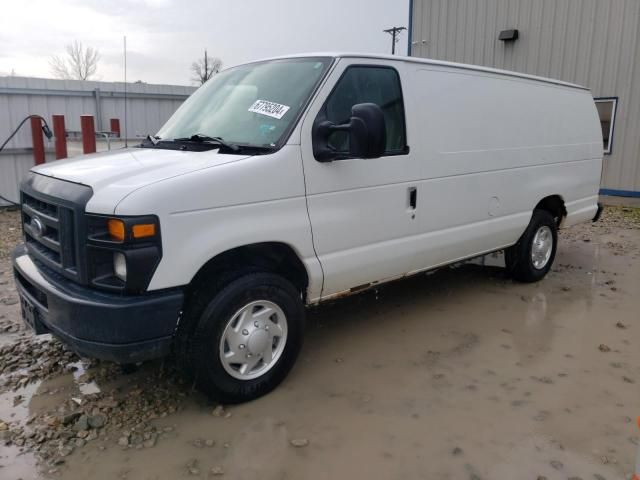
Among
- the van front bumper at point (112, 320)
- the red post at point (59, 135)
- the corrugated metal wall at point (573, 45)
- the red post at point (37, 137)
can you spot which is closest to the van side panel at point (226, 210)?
the van front bumper at point (112, 320)

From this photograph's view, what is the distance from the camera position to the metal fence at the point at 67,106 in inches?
391

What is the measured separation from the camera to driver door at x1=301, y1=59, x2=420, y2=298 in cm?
364

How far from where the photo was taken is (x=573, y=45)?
474 inches

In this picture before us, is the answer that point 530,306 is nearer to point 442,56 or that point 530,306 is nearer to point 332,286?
point 332,286

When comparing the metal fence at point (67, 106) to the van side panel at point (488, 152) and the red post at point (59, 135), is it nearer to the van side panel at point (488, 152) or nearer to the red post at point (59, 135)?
the red post at point (59, 135)

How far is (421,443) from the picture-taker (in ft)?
10.2

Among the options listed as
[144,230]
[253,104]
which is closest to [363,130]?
[253,104]

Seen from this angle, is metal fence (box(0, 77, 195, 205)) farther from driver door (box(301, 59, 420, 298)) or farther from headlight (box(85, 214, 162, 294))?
headlight (box(85, 214, 162, 294))

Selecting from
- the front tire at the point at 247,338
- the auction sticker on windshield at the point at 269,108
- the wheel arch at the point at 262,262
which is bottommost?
the front tire at the point at 247,338

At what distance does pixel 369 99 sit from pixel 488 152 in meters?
1.56

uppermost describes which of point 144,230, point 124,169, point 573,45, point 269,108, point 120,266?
point 573,45

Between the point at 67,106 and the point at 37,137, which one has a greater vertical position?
the point at 67,106

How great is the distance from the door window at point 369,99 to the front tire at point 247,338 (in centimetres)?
109

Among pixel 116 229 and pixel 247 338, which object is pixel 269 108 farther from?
pixel 247 338
